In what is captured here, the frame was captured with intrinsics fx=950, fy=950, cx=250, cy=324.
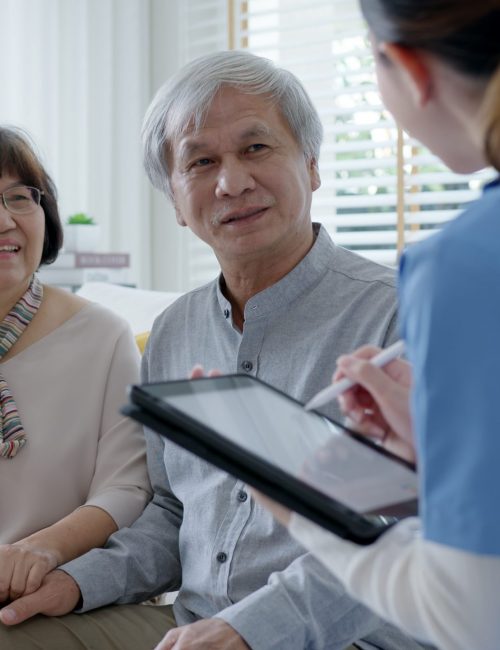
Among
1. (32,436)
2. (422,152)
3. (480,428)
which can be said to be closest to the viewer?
(480,428)

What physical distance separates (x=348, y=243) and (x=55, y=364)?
223 centimetres

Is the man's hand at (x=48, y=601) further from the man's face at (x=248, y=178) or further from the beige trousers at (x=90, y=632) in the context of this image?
the man's face at (x=248, y=178)

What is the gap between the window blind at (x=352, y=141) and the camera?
11.8ft

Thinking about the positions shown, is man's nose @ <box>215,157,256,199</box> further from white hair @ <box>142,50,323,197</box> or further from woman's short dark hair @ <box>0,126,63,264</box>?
woman's short dark hair @ <box>0,126,63,264</box>

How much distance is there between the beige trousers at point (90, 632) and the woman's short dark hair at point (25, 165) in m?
0.78

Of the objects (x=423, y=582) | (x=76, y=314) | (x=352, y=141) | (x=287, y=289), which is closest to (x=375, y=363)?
(x=423, y=582)

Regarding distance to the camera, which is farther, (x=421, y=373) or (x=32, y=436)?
(x=32, y=436)

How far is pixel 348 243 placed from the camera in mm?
3789

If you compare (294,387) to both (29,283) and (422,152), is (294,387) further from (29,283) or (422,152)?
(422,152)

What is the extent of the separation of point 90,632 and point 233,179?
0.72m

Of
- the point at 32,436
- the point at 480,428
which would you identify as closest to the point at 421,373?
the point at 480,428

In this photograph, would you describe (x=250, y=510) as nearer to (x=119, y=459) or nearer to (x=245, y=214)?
(x=119, y=459)

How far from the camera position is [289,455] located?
2.69 ft

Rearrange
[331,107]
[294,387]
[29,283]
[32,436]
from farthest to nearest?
[331,107], [29,283], [32,436], [294,387]
